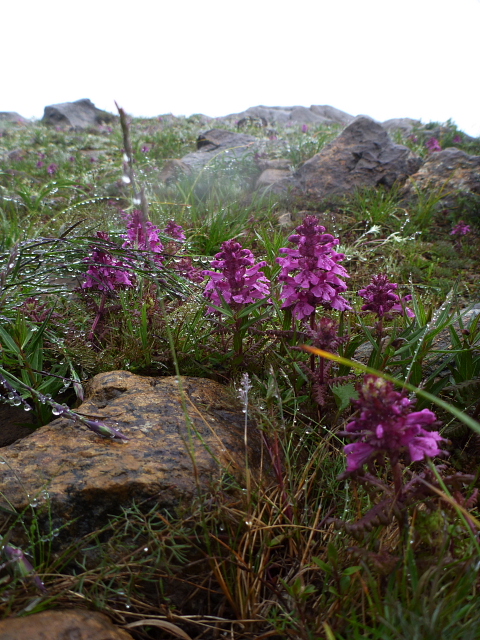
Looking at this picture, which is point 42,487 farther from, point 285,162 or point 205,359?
point 285,162

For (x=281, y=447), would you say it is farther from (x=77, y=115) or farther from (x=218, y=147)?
(x=77, y=115)

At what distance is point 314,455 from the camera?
1692 mm

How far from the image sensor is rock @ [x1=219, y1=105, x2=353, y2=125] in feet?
71.3

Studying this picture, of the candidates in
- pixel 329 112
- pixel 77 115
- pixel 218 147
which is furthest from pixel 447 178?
pixel 329 112

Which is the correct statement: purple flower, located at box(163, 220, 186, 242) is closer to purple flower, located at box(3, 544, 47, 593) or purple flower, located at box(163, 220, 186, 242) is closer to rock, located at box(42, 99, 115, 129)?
purple flower, located at box(3, 544, 47, 593)

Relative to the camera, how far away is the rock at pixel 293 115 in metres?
21.7

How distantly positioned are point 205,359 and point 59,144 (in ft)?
48.0

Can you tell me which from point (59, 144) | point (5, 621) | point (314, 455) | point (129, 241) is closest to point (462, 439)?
point (314, 455)

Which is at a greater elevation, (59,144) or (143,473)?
(59,144)

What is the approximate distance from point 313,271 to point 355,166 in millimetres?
5613

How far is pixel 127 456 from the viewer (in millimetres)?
1551

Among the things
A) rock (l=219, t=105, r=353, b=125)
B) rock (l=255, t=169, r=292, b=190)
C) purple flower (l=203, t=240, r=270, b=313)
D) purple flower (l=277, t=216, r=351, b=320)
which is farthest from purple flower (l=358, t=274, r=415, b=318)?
rock (l=219, t=105, r=353, b=125)

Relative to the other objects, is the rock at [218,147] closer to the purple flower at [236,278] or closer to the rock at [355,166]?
the rock at [355,166]

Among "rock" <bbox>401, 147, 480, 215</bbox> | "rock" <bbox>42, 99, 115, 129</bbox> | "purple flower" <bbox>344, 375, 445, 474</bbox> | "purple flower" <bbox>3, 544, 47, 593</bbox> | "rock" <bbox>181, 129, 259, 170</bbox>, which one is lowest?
"purple flower" <bbox>3, 544, 47, 593</bbox>
